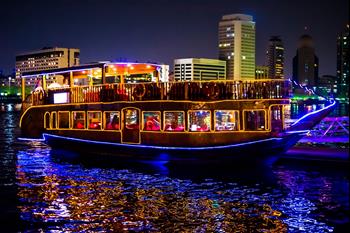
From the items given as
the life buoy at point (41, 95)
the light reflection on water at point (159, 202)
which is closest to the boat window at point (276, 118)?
the light reflection on water at point (159, 202)

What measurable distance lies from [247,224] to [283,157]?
10866mm

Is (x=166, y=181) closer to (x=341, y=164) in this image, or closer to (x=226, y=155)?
(x=226, y=155)

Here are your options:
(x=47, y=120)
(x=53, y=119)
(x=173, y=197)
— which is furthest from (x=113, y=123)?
(x=173, y=197)

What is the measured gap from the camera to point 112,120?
25328mm

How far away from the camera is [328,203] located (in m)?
16.5

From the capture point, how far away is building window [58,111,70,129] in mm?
27453

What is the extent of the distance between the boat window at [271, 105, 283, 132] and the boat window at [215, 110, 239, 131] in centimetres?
148

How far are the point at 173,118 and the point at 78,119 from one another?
624 cm

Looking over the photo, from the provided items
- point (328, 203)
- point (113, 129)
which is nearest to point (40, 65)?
point (113, 129)

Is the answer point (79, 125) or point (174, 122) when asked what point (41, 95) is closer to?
point (79, 125)

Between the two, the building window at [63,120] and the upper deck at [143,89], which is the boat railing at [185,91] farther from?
the building window at [63,120]

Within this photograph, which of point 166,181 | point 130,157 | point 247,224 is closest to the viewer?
point 247,224

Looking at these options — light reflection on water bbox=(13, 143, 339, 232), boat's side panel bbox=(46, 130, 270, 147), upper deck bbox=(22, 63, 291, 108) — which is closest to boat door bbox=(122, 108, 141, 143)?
boat's side panel bbox=(46, 130, 270, 147)

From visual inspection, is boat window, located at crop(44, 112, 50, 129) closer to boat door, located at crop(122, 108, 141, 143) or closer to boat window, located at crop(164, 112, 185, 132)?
boat door, located at crop(122, 108, 141, 143)
